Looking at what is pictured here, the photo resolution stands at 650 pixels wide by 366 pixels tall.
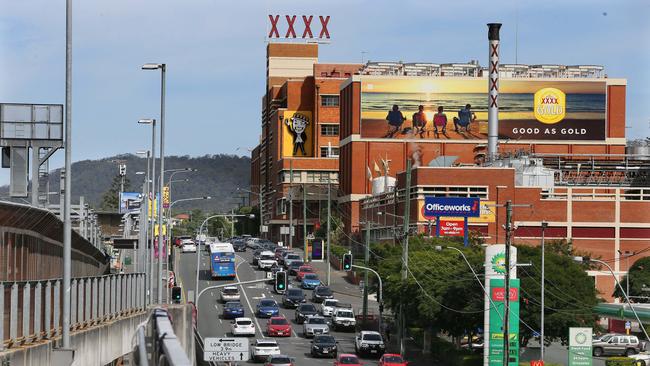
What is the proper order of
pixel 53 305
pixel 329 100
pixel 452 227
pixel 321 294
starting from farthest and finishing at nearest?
pixel 329 100
pixel 452 227
pixel 321 294
pixel 53 305

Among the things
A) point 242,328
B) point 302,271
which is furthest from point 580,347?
point 302,271

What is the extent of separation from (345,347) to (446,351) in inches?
287

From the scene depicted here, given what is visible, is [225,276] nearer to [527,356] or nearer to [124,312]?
[527,356]

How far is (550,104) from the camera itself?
5920 inches

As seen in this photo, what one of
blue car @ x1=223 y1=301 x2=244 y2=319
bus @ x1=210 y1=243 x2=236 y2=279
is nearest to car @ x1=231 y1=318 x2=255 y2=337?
blue car @ x1=223 y1=301 x2=244 y2=319

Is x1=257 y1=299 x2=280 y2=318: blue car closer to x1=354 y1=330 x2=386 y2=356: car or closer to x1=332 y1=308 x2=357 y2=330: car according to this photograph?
x1=332 y1=308 x2=357 y2=330: car

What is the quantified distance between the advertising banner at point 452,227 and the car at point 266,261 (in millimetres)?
16480

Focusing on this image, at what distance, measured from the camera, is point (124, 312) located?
49.2 meters

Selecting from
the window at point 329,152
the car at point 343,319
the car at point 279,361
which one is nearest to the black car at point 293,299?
the car at point 343,319

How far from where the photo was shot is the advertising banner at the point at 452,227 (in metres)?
108

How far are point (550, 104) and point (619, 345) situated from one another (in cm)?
7547

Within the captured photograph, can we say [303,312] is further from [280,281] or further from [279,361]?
[280,281]

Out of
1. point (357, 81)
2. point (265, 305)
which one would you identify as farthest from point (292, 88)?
point (265, 305)

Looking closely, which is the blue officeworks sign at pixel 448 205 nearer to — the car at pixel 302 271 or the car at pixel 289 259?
the car at pixel 302 271
